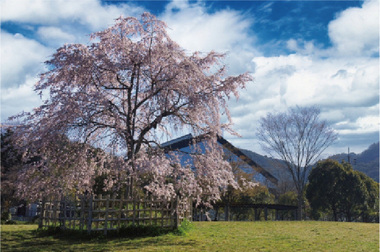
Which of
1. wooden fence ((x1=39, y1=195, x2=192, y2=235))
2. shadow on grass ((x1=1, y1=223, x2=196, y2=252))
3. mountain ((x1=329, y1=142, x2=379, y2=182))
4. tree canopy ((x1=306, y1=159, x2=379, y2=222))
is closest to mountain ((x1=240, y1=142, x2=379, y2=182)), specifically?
mountain ((x1=329, y1=142, x2=379, y2=182))

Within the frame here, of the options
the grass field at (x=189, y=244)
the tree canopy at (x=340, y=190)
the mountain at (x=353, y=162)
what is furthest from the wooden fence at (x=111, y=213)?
the tree canopy at (x=340, y=190)

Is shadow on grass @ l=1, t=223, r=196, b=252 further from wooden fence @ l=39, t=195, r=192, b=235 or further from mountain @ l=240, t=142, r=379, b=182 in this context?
mountain @ l=240, t=142, r=379, b=182

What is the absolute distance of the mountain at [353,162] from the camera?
38.7 meters

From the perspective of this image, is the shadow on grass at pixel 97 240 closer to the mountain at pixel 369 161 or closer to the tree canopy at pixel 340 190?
the tree canopy at pixel 340 190

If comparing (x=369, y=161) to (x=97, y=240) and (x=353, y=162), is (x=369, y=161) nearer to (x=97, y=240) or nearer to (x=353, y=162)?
(x=353, y=162)

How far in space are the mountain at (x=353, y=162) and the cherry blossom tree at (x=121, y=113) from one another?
73.7 ft

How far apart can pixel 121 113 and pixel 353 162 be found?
56.5 meters

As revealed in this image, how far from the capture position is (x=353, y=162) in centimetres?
6012

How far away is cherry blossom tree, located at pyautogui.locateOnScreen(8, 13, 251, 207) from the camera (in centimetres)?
1278

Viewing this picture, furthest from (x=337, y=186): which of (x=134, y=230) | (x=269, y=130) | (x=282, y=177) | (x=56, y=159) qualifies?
(x=56, y=159)

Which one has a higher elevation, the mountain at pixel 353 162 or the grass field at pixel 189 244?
the mountain at pixel 353 162

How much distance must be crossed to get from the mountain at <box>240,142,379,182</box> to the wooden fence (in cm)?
2211

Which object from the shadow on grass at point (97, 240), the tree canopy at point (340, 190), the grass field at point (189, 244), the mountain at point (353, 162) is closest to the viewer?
the grass field at point (189, 244)

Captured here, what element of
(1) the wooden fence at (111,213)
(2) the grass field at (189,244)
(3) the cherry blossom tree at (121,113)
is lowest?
(2) the grass field at (189,244)
